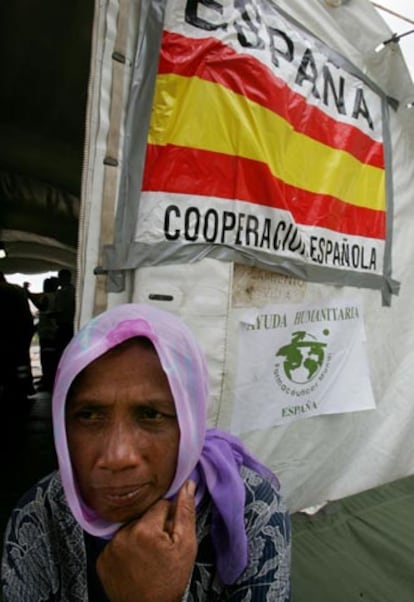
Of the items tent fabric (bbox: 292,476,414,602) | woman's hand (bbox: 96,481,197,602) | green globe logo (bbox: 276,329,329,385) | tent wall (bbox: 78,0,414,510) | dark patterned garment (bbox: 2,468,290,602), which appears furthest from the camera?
green globe logo (bbox: 276,329,329,385)

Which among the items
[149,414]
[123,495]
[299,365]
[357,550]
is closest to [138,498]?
[123,495]

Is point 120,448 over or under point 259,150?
under

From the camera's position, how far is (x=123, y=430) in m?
0.79

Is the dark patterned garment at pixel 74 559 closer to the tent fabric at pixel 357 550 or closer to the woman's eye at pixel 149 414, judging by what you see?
the woman's eye at pixel 149 414

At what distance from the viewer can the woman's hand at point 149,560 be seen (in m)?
0.72

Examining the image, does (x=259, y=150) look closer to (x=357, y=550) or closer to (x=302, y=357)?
(x=302, y=357)

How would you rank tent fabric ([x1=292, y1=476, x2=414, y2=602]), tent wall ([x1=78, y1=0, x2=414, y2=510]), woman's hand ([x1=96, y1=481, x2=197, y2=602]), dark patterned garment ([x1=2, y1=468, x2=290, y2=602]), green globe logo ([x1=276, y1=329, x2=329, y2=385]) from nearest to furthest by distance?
woman's hand ([x1=96, y1=481, x2=197, y2=602]) < dark patterned garment ([x1=2, y1=468, x2=290, y2=602]) < tent wall ([x1=78, y1=0, x2=414, y2=510]) < tent fabric ([x1=292, y1=476, x2=414, y2=602]) < green globe logo ([x1=276, y1=329, x2=329, y2=385])

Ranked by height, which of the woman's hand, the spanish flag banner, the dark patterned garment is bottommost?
the dark patterned garment

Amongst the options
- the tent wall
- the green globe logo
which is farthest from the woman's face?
the green globe logo

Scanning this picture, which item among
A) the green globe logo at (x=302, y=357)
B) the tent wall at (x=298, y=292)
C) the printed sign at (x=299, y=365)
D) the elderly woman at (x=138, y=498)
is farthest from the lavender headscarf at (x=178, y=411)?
the green globe logo at (x=302, y=357)

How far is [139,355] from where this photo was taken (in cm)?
82

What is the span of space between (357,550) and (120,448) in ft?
5.14

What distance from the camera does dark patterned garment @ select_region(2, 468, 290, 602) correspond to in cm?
88

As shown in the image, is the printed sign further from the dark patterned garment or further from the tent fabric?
the dark patterned garment
